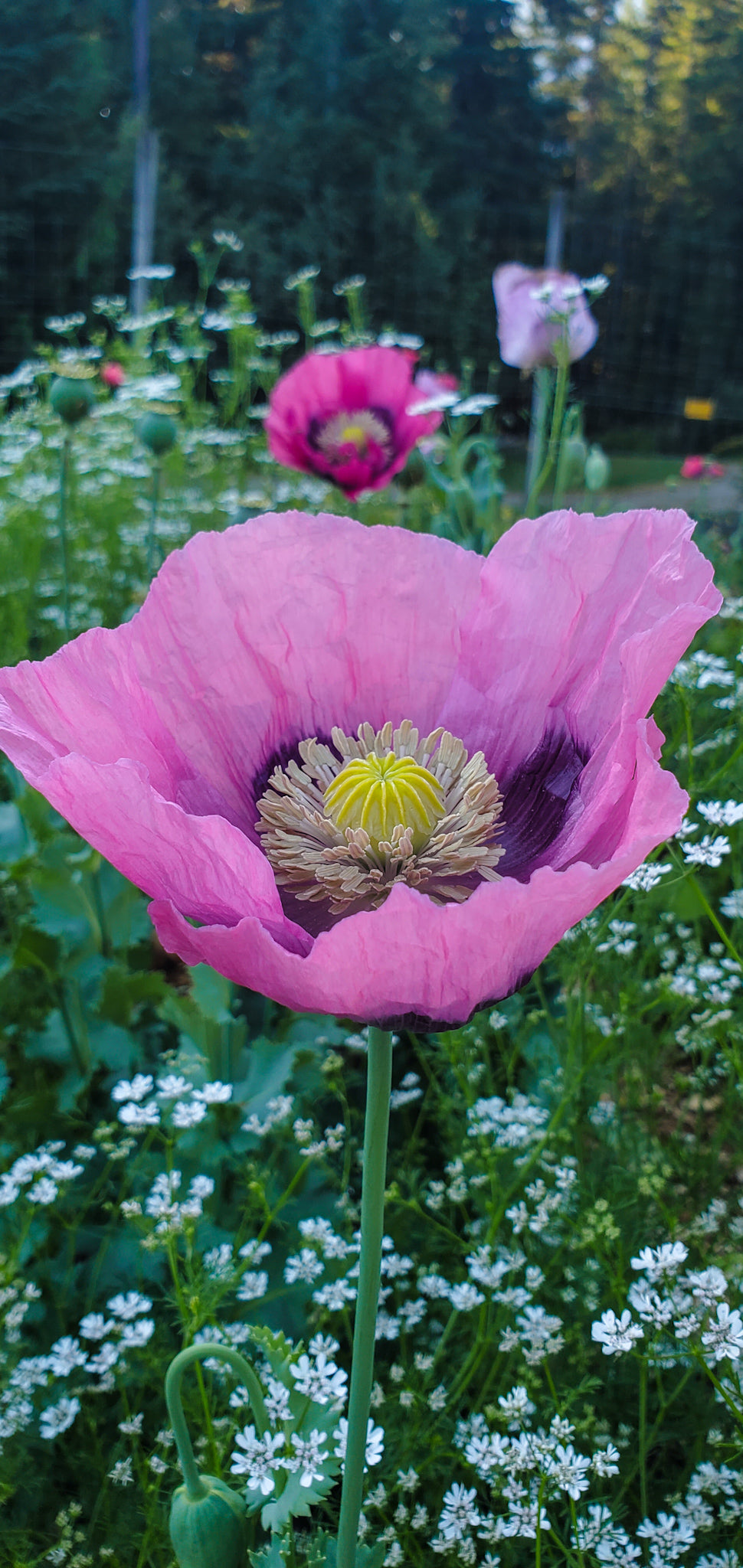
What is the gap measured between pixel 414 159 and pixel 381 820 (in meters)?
19.5

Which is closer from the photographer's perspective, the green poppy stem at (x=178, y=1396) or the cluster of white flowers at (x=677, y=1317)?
the green poppy stem at (x=178, y=1396)

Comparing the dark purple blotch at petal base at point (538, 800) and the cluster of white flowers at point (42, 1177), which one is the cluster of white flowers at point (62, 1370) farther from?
the dark purple blotch at petal base at point (538, 800)

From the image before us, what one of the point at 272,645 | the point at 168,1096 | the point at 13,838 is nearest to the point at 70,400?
the point at 13,838

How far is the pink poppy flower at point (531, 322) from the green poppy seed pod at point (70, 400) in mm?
958

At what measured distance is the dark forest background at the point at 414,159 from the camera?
14.3 metres

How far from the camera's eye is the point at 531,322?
9.27 feet

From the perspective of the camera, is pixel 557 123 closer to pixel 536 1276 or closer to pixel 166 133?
pixel 166 133

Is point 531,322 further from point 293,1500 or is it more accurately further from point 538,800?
point 293,1500

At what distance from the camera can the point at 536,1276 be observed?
1381 millimetres

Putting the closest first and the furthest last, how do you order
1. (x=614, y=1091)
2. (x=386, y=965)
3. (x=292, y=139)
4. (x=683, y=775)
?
(x=386, y=965)
(x=683, y=775)
(x=614, y=1091)
(x=292, y=139)

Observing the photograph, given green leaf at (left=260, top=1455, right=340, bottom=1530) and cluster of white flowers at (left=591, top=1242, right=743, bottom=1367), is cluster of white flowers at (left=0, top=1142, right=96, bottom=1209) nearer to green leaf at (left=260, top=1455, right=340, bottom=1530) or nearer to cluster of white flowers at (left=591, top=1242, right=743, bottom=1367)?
green leaf at (left=260, top=1455, right=340, bottom=1530)

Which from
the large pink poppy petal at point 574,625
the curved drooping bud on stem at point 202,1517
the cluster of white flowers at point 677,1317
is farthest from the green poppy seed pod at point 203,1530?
the large pink poppy petal at point 574,625

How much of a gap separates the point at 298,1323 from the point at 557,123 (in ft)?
81.4

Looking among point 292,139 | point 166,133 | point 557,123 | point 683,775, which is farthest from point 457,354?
point 683,775
